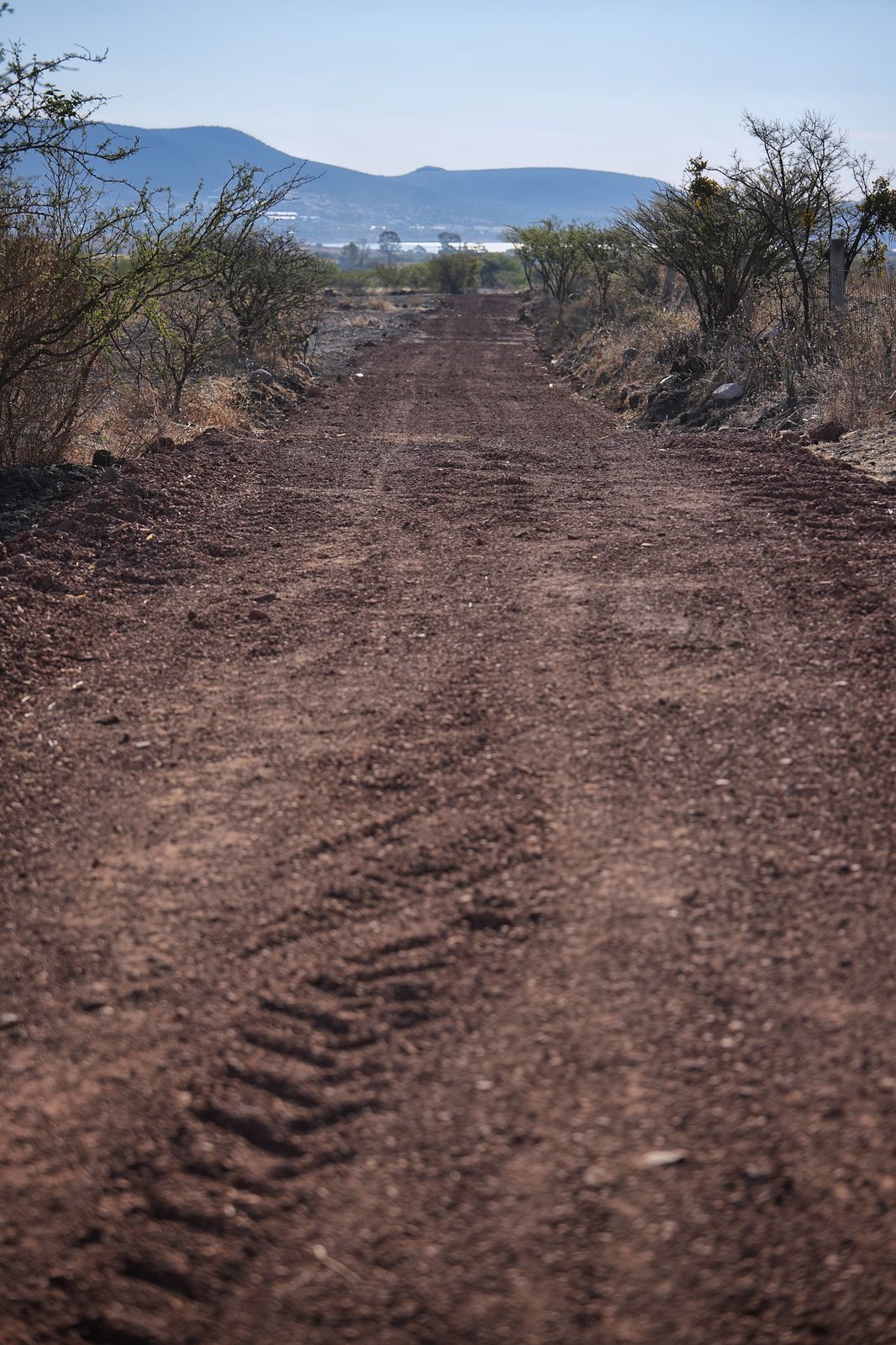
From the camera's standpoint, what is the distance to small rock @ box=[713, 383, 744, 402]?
13531 mm

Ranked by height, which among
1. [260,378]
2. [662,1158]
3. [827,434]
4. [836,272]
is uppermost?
[836,272]

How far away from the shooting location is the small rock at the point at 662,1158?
2322 millimetres

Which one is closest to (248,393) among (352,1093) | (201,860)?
(201,860)

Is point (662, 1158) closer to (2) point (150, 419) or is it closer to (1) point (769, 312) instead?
(2) point (150, 419)

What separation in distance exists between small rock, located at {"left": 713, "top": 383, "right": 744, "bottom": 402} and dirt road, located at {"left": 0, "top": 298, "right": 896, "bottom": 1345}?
7.78m

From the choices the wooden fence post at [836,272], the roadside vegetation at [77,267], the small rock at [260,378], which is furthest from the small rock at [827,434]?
the small rock at [260,378]

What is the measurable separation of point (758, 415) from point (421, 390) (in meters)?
6.18

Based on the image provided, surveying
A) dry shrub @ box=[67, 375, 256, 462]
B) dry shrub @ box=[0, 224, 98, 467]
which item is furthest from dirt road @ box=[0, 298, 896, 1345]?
dry shrub @ box=[67, 375, 256, 462]

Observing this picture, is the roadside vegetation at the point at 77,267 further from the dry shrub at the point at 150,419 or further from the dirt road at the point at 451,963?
the dirt road at the point at 451,963

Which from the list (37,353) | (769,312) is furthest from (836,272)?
(37,353)

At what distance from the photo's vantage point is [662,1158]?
2.34 metres

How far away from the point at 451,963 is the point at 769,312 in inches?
606

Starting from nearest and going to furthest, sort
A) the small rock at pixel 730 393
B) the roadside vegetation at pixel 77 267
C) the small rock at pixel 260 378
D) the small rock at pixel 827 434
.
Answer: the roadside vegetation at pixel 77 267
the small rock at pixel 827 434
the small rock at pixel 730 393
the small rock at pixel 260 378

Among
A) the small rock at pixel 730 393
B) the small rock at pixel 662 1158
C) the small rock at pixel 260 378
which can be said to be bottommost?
the small rock at pixel 662 1158
